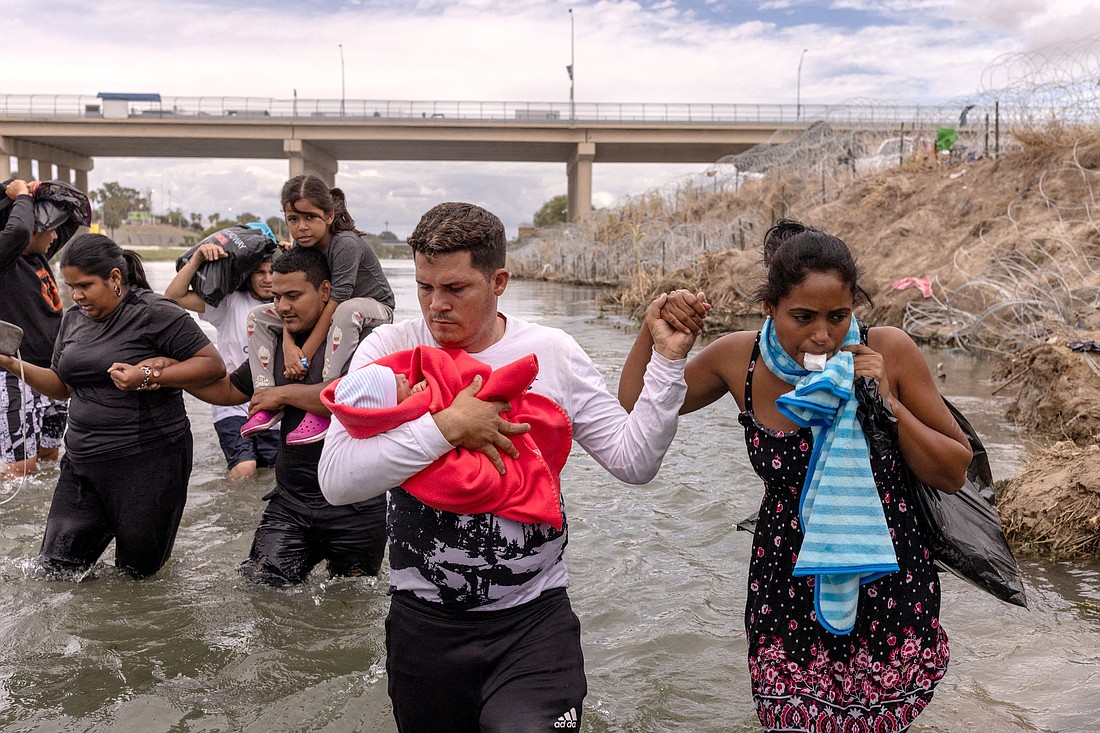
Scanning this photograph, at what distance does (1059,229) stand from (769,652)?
1406 centimetres

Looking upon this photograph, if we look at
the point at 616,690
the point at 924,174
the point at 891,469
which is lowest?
the point at 616,690

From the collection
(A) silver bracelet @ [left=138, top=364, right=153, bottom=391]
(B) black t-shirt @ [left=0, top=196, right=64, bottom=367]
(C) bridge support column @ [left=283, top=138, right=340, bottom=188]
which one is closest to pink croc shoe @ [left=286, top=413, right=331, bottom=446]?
(A) silver bracelet @ [left=138, top=364, right=153, bottom=391]

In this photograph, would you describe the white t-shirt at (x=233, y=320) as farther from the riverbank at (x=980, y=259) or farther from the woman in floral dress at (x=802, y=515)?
the woman in floral dress at (x=802, y=515)

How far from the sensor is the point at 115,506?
4742mm

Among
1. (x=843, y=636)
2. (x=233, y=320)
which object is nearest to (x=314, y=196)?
(x=233, y=320)

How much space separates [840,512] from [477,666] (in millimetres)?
1096

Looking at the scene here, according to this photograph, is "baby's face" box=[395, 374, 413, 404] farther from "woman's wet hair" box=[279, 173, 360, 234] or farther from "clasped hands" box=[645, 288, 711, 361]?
"woman's wet hair" box=[279, 173, 360, 234]

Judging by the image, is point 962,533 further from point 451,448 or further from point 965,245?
point 965,245

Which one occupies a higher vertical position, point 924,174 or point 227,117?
point 227,117

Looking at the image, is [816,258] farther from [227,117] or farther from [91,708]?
[227,117]

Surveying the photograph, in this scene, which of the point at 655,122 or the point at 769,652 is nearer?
the point at 769,652

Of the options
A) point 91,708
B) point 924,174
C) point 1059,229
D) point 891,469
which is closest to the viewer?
point 891,469

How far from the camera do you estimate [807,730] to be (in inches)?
110

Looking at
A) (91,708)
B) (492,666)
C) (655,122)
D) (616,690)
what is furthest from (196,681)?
(655,122)
